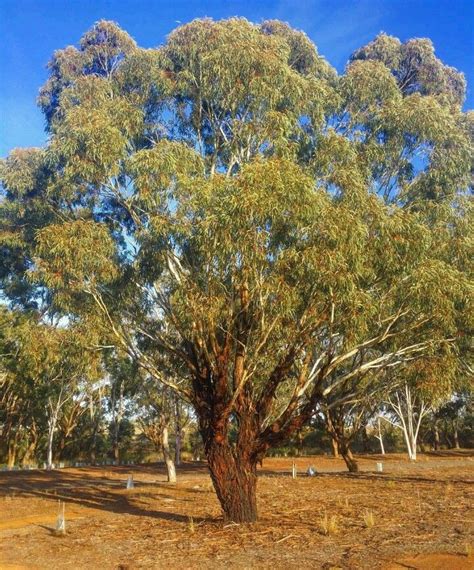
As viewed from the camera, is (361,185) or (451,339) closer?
(361,185)

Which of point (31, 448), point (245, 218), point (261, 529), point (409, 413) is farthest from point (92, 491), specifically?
point (31, 448)

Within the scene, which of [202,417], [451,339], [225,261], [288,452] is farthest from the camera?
[288,452]

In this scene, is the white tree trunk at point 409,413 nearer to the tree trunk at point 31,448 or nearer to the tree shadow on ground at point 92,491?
the tree shadow on ground at point 92,491

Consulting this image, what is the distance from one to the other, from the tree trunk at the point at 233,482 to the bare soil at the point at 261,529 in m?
0.28

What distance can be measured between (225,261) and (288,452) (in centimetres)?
3941

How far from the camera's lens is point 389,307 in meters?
12.8

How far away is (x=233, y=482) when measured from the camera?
11.1 meters

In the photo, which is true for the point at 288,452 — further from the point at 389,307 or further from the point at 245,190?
the point at 245,190

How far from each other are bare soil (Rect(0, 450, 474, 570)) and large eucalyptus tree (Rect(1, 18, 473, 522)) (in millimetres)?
1470

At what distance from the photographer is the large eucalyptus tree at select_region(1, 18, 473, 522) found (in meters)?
10.9

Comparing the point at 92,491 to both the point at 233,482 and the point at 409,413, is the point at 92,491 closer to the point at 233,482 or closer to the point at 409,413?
the point at 233,482

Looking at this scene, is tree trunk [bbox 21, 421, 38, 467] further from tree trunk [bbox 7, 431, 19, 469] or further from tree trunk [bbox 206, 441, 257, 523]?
tree trunk [bbox 206, 441, 257, 523]

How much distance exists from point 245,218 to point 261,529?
558 centimetres

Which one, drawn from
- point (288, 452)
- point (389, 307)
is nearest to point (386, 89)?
point (389, 307)
